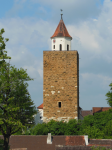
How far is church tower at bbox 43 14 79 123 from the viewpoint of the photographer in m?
32.5

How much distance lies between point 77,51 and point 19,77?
14456mm

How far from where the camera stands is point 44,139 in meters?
26.1

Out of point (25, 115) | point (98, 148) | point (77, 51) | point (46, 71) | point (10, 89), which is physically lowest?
point (98, 148)

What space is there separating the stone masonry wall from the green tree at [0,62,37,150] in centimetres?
1158

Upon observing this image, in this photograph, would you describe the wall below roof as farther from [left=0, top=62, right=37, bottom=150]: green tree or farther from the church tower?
the church tower

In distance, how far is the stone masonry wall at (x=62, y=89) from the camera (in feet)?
107

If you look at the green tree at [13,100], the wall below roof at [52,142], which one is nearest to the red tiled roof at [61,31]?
the wall below roof at [52,142]

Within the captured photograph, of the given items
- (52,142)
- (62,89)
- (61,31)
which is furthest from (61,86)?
(52,142)

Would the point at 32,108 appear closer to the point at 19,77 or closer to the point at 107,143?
the point at 19,77

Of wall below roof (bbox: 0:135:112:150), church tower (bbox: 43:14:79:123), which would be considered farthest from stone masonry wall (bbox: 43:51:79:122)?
wall below roof (bbox: 0:135:112:150)

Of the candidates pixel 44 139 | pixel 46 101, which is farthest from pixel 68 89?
pixel 44 139

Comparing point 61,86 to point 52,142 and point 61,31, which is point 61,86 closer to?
point 61,31

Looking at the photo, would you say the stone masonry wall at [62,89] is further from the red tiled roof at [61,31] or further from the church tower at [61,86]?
the red tiled roof at [61,31]

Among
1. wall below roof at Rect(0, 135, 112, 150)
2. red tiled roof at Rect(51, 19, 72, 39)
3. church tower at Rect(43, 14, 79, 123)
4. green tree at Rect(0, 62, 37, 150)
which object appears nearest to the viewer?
green tree at Rect(0, 62, 37, 150)
